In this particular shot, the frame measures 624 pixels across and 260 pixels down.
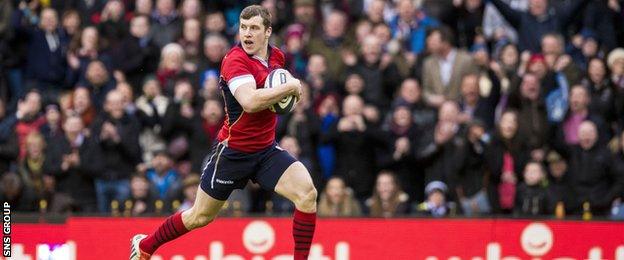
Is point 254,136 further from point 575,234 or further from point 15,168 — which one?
point 15,168

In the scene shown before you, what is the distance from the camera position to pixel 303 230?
37.3ft

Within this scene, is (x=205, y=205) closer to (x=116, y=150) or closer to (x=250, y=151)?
(x=250, y=151)

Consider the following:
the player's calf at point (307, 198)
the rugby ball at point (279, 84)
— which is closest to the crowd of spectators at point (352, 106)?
the player's calf at point (307, 198)

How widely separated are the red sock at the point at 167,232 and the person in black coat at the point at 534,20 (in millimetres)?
6729

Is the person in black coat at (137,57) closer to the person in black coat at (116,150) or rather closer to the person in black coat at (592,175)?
the person in black coat at (116,150)

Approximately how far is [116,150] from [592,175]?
16.7 feet

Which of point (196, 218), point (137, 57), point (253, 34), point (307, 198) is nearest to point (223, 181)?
point (196, 218)

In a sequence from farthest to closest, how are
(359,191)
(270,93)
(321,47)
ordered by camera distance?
(321,47)
(359,191)
(270,93)

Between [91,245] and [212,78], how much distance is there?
341 centimetres

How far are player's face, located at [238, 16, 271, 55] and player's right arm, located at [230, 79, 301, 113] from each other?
0.32m

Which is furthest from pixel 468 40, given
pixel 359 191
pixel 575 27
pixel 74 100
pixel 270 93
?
pixel 270 93

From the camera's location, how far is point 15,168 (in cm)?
1642

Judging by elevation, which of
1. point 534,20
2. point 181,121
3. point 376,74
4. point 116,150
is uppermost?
point 534,20

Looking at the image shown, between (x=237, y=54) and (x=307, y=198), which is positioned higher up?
(x=237, y=54)
